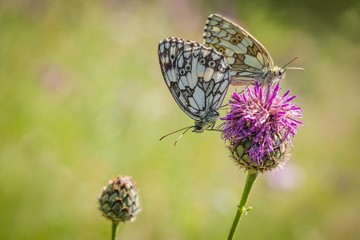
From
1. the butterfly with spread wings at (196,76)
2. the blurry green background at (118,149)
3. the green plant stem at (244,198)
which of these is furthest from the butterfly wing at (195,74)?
the blurry green background at (118,149)

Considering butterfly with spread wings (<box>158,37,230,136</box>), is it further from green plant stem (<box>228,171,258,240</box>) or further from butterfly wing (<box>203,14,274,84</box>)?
green plant stem (<box>228,171,258,240</box>)

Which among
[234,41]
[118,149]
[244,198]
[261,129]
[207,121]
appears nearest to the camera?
[244,198]

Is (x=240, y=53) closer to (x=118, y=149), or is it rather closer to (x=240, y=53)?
(x=240, y=53)

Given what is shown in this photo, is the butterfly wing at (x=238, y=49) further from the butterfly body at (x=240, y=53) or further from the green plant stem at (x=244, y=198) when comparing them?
the green plant stem at (x=244, y=198)

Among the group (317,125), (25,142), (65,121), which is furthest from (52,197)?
(317,125)

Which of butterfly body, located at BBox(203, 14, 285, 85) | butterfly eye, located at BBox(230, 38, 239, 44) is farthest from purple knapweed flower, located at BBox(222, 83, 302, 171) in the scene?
butterfly eye, located at BBox(230, 38, 239, 44)

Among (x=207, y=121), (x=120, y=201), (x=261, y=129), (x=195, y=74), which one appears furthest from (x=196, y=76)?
(x=120, y=201)

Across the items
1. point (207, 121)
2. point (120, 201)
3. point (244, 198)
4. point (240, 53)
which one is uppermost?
point (240, 53)
